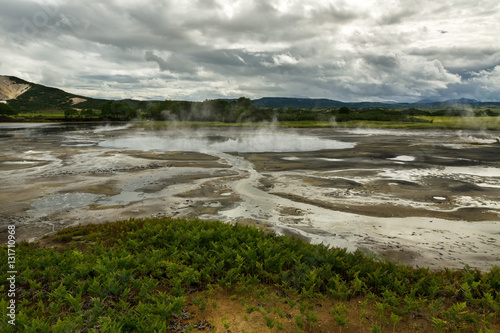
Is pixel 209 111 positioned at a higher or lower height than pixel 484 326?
higher

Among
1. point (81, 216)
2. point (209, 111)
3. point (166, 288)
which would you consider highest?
point (209, 111)

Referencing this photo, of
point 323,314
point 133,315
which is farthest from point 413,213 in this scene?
point 133,315

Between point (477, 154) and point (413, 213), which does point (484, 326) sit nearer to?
point (413, 213)

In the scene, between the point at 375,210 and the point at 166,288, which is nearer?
the point at 166,288

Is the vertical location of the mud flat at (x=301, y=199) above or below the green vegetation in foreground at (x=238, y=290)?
below

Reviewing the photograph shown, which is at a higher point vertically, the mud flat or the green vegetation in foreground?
the green vegetation in foreground

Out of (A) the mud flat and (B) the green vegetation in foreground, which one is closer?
(B) the green vegetation in foreground

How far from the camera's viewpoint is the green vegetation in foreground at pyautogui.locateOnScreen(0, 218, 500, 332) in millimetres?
5746

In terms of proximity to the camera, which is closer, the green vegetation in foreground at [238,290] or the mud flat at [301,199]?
the green vegetation in foreground at [238,290]

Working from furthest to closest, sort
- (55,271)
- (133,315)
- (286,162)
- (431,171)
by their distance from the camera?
(286,162)
(431,171)
(55,271)
(133,315)

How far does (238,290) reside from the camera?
268 inches

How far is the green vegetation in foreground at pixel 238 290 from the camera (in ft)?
18.9

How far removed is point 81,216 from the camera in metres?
14.9

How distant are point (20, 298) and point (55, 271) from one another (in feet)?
2.91
